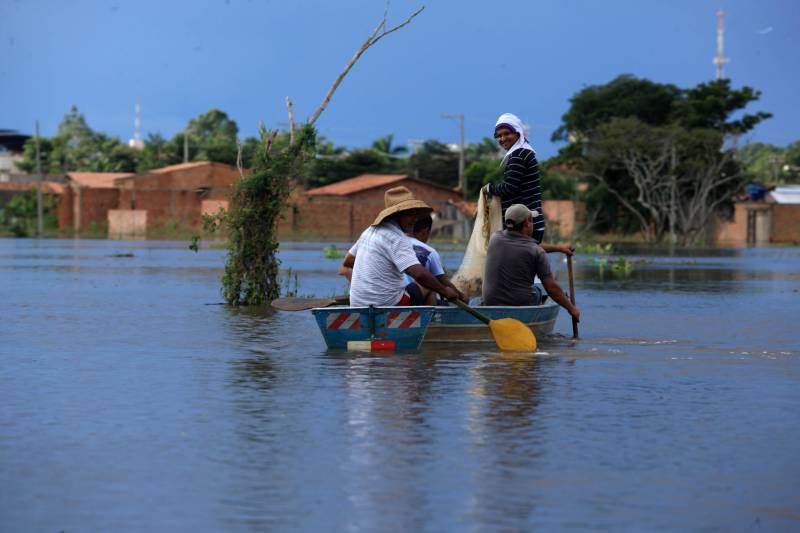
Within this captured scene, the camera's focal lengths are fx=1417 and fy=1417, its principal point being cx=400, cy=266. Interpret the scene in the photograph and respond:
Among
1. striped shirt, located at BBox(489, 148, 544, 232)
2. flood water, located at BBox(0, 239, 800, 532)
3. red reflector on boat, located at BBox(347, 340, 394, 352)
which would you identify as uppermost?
striped shirt, located at BBox(489, 148, 544, 232)

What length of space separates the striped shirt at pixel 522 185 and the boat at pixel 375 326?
6.95 ft

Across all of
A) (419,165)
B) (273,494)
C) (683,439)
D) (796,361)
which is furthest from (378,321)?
(419,165)

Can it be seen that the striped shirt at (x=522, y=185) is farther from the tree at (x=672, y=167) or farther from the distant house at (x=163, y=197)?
the distant house at (x=163, y=197)

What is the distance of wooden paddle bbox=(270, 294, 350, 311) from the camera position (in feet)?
44.5

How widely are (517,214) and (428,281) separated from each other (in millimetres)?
1375

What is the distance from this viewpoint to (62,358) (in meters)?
12.4

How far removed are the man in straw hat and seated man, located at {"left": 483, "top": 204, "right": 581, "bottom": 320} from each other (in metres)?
0.92

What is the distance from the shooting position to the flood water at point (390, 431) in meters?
6.06

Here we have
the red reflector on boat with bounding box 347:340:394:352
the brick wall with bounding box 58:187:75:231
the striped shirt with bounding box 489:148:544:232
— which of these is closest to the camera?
the red reflector on boat with bounding box 347:340:394:352

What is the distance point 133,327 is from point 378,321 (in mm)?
4625

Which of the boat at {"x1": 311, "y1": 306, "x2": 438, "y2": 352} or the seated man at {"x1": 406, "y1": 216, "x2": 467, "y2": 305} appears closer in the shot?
the boat at {"x1": 311, "y1": 306, "x2": 438, "y2": 352}

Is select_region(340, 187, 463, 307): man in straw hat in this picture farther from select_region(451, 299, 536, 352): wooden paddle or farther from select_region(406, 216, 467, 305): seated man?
select_region(451, 299, 536, 352): wooden paddle

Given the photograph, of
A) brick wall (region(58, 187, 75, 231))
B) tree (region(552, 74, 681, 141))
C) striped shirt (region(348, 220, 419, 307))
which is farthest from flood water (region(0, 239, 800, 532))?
brick wall (region(58, 187, 75, 231))

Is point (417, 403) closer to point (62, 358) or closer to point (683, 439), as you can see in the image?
point (683, 439)
